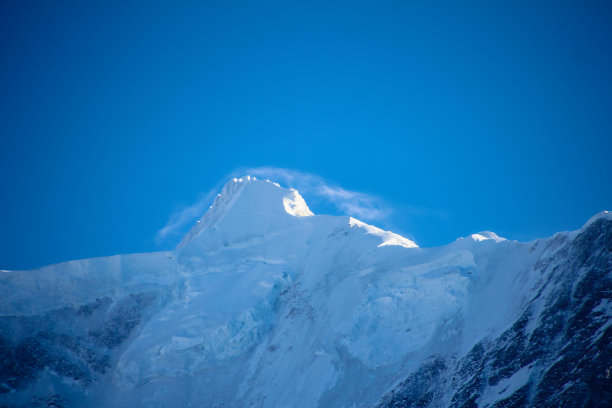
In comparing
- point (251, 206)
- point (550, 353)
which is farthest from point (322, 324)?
point (251, 206)

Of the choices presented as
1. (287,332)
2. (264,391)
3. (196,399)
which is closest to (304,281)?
(287,332)

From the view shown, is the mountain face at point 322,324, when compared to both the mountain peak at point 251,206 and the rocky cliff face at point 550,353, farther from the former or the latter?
the mountain peak at point 251,206

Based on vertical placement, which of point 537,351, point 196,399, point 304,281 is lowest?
point 196,399

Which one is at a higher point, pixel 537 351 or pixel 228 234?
pixel 228 234

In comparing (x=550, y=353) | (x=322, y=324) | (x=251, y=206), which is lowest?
(x=550, y=353)

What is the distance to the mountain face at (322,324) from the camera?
3477cm

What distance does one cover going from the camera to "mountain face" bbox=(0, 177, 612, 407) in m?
34.8

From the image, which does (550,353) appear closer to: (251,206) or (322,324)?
(322,324)

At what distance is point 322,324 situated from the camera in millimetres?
59062

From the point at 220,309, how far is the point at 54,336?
84.3ft

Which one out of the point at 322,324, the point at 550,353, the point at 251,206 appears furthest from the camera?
the point at 251,206

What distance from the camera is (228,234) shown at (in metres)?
90.1

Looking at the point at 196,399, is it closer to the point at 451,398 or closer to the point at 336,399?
the point at 336,399

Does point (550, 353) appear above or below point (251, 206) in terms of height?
below
